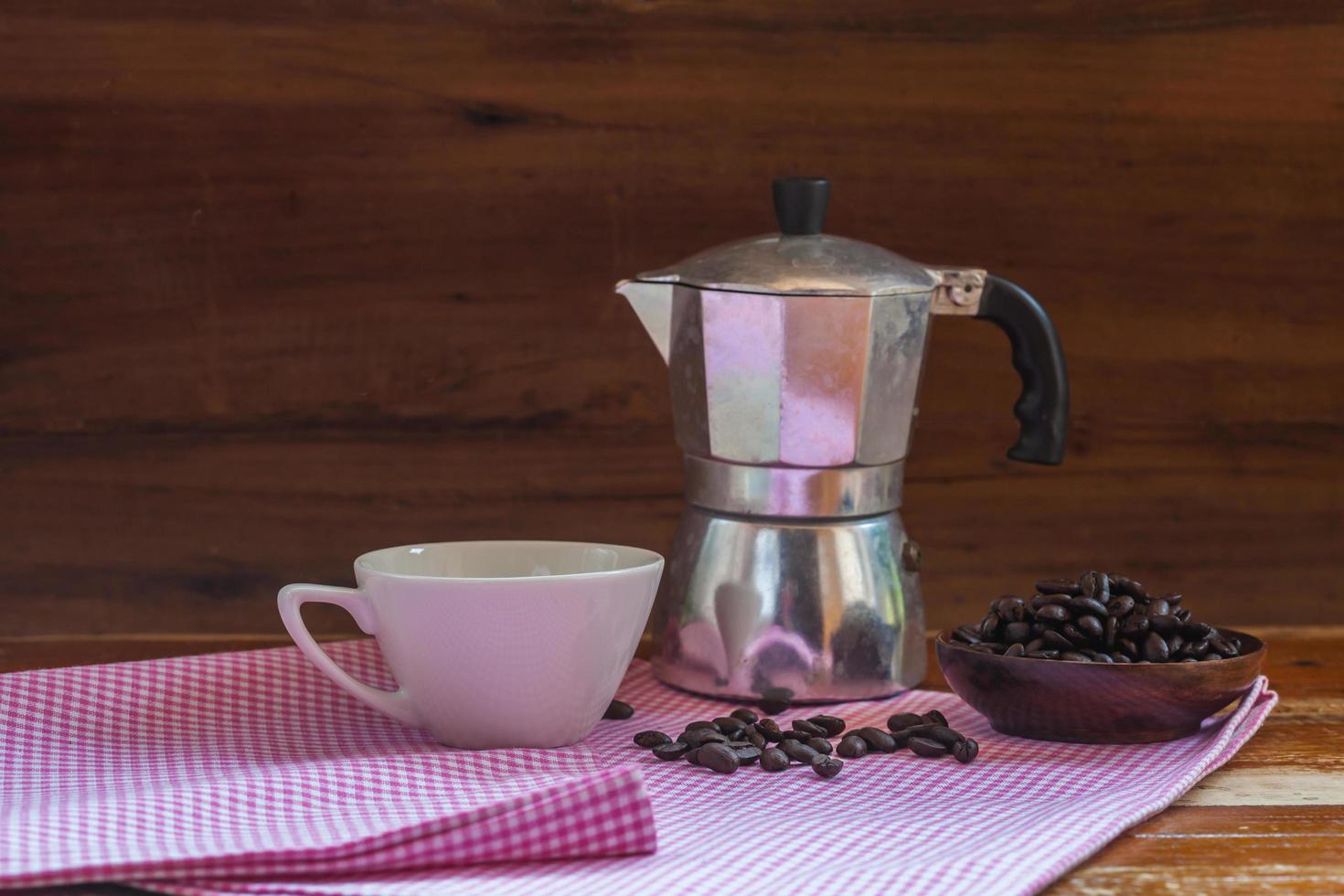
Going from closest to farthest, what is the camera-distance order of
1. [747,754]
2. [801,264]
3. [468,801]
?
[468,801] < [747,754] < [801,264]

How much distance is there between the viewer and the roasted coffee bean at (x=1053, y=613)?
27.1 inches

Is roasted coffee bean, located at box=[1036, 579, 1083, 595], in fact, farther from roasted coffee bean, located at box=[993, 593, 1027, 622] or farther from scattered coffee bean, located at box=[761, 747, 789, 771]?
scattered coffee bean, located at box=[761, 747, 789, 771]

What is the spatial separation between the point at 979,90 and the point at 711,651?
0.45 meters

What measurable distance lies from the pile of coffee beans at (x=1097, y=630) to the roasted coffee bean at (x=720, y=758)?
0.15 m

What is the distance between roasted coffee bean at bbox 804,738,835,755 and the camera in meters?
0.66

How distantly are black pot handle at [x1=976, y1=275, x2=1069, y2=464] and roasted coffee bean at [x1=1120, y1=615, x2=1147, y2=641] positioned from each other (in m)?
0.13

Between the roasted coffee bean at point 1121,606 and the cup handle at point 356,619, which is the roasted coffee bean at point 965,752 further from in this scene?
the cup handle at point 356,619

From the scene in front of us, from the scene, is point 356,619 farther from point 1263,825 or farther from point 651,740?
point 1263,825

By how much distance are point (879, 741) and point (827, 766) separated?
0.05 meters

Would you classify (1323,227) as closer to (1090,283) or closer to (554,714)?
(1090,283)

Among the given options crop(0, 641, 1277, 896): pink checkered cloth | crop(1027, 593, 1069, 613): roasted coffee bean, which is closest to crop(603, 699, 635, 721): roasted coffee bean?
crop(0, 641, 1277, 896): pink checkered cloth

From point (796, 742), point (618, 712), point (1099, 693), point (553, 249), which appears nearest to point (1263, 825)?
point (1099, 693)

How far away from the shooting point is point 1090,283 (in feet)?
3.26

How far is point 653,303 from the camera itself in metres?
0.80
